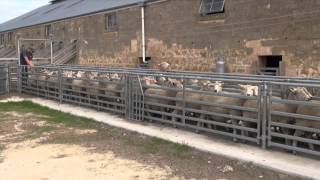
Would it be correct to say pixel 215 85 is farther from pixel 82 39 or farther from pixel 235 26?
pixel 82 39

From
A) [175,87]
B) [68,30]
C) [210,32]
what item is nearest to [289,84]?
[175,87]

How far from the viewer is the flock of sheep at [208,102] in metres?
7.34

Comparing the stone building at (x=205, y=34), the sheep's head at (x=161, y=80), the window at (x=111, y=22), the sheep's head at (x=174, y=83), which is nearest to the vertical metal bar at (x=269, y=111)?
the sheep's head at (x=174, y=83)

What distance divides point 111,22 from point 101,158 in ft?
56.0

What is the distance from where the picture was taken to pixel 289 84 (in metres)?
7.12

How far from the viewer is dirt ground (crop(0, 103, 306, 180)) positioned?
21.3 feet

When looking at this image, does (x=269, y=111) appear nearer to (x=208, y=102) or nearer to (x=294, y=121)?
(x=294, y=121)

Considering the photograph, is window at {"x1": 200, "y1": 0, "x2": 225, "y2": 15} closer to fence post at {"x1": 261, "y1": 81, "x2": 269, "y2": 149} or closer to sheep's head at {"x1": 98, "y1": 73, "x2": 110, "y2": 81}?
sheep's head at {"x1": 98, "y1": 73, "x2": 110, "y2": 81}

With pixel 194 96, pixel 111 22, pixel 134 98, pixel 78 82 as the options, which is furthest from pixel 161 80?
pixel 111 22

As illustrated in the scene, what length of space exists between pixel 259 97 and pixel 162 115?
112 inches

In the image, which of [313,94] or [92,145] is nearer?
[313,94]

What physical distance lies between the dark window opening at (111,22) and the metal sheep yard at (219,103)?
1001 cm

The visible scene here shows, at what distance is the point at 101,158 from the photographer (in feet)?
24.4

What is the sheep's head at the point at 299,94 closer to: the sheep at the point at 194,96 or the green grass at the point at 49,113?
the sheep at the point at 194,96
